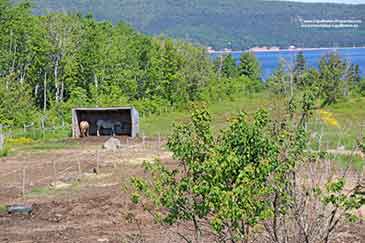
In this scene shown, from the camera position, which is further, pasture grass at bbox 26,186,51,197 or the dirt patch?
pasture grass at bbox 26,186,51,197

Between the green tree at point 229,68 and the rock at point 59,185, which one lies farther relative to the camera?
the green tree at point 229,68

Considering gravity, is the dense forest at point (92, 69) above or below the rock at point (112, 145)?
above

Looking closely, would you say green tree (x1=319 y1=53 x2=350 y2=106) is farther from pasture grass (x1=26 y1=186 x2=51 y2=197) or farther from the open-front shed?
pasture grass (x1=26 y1=186 x2=51 y2=197)

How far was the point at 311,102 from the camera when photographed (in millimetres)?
9195

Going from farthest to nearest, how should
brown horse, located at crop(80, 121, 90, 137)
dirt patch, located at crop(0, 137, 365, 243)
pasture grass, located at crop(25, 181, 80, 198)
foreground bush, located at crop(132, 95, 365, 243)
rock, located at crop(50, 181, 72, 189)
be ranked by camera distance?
brown horse, located at crop(80, 121, 90, 137), rock, located at crop(50, 181, 72, 189), pasture grass, located at crop(25, 181, 80, 198), dirt patch, located at crop(0, 137, 365, 243), foreground bush, located at crop(132, 95, 365, 243)

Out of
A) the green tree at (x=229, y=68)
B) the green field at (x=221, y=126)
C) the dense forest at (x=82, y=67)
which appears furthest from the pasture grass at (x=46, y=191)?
the green tree at (x=229, y=68)

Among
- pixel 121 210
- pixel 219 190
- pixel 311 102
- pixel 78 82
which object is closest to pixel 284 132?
pixel 311 102

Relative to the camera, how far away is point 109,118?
41.7m

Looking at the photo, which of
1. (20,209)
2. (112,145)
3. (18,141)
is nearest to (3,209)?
(20,209)

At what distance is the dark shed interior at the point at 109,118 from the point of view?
41.3 metres

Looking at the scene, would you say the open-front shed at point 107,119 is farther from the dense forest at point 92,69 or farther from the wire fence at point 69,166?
the dense forest at point 92,69

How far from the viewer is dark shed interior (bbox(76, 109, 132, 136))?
41281 mm

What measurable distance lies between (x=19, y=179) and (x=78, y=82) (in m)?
37.2

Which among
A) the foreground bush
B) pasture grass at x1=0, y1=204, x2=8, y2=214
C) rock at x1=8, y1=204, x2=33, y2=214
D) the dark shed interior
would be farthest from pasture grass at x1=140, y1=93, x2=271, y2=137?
the foreground bush
